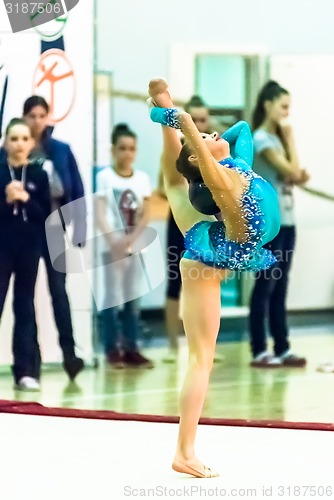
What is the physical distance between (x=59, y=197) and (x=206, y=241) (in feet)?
5.83

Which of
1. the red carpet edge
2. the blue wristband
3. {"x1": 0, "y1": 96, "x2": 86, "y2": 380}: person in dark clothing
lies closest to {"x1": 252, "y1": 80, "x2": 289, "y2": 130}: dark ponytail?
{"x1": 0, "y1": 96, "x2": 86, "y2": 380}: person in dark clothing

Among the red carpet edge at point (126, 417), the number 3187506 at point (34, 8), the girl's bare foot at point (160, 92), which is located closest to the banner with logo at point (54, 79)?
the number 3187506 at point (34, 8)

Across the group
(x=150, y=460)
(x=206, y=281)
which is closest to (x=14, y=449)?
(x=150, y=460)

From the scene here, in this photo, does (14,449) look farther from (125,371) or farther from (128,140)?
(128,140)

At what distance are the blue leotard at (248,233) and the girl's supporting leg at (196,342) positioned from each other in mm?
42

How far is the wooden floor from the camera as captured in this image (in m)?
3.60

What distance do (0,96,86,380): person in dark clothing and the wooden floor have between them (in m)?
0.16

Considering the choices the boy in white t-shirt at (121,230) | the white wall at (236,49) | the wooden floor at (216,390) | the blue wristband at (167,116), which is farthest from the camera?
the white wall at (236,49)

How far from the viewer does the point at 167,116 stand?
2.44 meters

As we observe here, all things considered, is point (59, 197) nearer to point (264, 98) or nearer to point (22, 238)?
point (22, 238)

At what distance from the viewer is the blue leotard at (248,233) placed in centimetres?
246

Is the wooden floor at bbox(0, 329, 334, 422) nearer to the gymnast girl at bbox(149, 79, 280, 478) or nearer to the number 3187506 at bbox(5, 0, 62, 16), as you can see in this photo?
the gymnast girl at bbox(149, 79, 280, 478)

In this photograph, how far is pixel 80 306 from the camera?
439 centimetres

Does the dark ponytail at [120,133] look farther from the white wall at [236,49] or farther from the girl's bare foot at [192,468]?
the girl's bare foot at [192,468]
